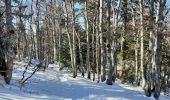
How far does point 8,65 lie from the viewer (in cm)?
1988

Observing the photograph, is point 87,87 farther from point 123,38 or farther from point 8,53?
point 123,38

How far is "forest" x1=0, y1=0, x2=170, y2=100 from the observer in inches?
840

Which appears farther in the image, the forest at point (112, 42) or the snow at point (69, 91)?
the forest at point (112, 42)

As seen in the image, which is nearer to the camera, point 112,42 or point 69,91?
point 69,91

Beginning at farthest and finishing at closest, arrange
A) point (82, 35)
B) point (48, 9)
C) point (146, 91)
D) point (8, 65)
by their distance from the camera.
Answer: point (48, 9)
point (82, 35)
point (146, 91)
point (8, 65)

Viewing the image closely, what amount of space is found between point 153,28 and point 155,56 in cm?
162

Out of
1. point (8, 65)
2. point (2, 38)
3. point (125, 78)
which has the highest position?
point (2, 38)

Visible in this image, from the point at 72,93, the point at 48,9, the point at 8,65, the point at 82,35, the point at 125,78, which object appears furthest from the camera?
the point at 48,9

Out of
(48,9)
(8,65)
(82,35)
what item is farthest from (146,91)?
(48,9)

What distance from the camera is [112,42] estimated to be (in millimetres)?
29031

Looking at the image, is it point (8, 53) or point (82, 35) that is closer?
point (8, 53)

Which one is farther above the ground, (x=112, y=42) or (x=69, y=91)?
(x=112, y=42)

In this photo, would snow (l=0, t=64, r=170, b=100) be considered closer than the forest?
Yes

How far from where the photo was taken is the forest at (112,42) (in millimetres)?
21344
